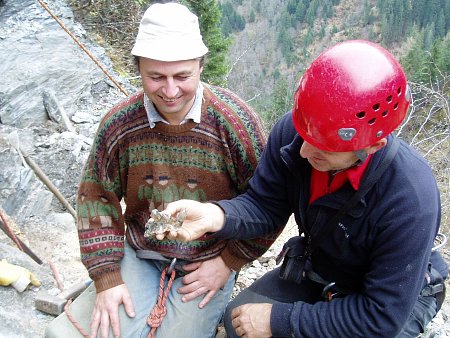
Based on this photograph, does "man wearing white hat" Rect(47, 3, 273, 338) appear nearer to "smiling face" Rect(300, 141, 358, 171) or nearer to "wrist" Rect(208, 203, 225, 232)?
"wrist" Rect(208, 203, 225, 232)

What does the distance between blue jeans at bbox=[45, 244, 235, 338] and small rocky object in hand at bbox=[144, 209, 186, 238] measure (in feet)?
2.50

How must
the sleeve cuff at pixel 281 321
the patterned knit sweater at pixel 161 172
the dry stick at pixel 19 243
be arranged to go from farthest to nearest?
the dry stick at pixel 19 243 < the patterned knit sweater at pixel 161 172 < the sleeve cuff at pixel 281 321

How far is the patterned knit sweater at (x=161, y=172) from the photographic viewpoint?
8.33 ft

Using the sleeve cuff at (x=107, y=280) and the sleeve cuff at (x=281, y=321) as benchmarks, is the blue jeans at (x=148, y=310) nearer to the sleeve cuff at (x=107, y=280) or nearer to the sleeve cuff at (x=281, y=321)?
→ the sleeve cuff at (x=107, y=280)

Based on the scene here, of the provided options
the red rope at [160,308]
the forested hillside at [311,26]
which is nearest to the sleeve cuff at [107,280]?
the red rope at [160,308]

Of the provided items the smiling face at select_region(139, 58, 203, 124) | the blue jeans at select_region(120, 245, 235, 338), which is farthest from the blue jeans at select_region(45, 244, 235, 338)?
the smiling face at select_region(139, 58, 203, 124)

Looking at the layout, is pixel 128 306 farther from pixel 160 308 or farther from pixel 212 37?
pixel 212 37

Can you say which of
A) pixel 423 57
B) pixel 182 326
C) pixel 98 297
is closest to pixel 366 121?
pixel 182 326

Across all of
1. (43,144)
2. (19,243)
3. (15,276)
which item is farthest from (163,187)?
(43,144)

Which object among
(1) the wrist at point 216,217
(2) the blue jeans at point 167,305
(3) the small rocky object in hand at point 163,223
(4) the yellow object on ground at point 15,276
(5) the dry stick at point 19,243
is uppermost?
(3) the small rocky object in hand at point 163,223

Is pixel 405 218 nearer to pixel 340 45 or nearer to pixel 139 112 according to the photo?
pixel 340 45

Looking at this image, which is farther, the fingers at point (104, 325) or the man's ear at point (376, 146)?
the fingers at point (104, 325)

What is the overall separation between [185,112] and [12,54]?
6114mm

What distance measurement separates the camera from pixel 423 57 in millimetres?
38625
